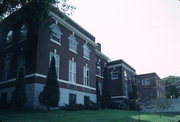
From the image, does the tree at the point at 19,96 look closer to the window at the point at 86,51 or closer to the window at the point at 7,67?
the window at the point at 7,67

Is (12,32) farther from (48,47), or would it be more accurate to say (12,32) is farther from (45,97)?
(45,97)

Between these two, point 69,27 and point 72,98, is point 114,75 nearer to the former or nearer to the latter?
point 72,98

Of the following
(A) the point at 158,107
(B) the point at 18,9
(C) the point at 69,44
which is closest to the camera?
(B) the point at 18,9

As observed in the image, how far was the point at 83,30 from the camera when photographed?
2928 centimetres

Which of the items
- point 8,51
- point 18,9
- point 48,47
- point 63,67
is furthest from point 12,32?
point 63,67

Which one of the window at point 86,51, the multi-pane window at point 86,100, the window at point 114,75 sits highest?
the window at point 86,51

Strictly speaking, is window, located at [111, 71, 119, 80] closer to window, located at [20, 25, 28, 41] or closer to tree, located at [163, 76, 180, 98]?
window, located at [20, 25, 28, 41]

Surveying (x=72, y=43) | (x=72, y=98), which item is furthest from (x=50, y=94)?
(x=72, y=43)

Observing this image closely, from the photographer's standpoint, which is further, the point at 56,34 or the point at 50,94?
the point at 56,34

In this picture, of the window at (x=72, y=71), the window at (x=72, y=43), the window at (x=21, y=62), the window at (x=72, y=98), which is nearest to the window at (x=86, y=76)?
the window at (x=72, y=71)

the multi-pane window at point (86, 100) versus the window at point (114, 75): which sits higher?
the window at point (114, 75)

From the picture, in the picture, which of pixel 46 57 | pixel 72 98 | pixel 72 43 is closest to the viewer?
pixel 46 57

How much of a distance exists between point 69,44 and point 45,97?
984cm

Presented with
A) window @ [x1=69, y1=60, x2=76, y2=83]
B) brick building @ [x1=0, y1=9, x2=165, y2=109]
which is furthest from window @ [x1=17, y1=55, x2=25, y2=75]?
window @ [x1=69, y1=60, x2=76, y2=83]
